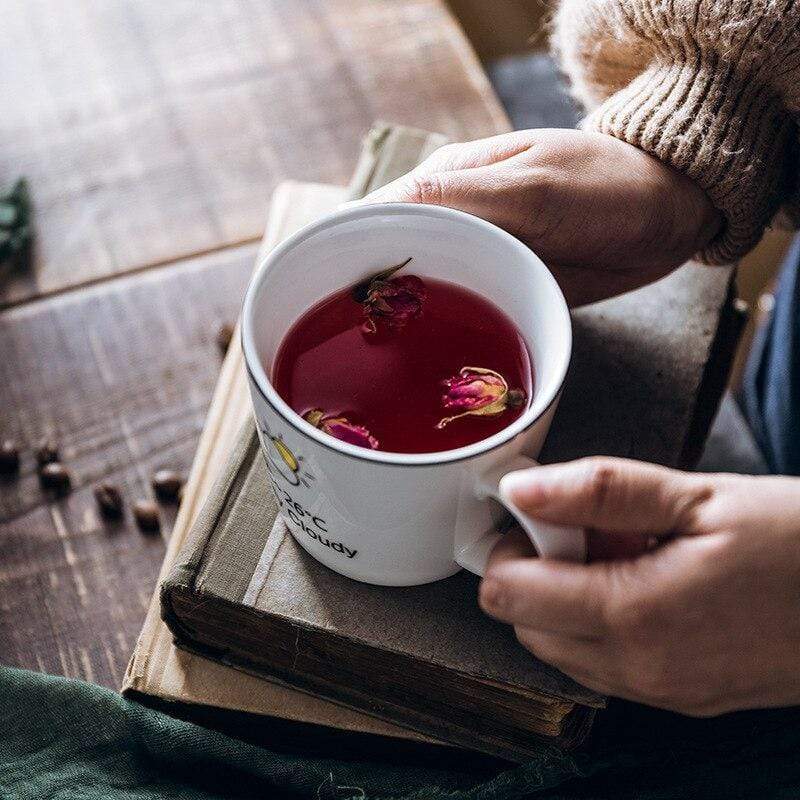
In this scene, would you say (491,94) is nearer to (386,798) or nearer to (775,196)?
(775,196)

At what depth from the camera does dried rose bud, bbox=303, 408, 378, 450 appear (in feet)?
1.66

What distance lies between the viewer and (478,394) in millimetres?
530

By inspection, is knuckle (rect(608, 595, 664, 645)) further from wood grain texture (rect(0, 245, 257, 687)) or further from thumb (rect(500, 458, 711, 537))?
wood grain texture (rect(0, 245, 257, 687))

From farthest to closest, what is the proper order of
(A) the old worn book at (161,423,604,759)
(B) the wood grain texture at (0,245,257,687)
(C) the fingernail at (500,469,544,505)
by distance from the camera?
(B) the wood grain texture at (0,245,257,687)
(A) the old worn book at (161,423,604,759)
(C) the fingernail at (500,469,544,505)

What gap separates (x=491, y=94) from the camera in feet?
3.28

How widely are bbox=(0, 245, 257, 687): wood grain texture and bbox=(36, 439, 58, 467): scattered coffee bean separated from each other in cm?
1

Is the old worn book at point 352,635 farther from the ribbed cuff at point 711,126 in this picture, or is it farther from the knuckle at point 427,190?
the ribbed cuff at point 711,126

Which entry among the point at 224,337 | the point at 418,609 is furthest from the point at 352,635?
the point at 224,337

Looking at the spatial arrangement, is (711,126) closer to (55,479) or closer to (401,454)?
(401,454)

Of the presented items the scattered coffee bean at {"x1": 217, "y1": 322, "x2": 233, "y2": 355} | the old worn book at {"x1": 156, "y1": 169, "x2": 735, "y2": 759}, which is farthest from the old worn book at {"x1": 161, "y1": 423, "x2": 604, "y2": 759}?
the scattered coffee bean at {"x1": 217, "y1": 322, "x2": 233, "y2": 355}

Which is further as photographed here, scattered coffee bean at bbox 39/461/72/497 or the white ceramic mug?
scattered coffee bean at bbox 39/461/72/497

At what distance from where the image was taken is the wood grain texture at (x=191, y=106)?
91 centimetres

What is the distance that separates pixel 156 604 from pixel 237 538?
0.12 meters

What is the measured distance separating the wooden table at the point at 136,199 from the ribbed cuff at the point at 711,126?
1.06 feet
